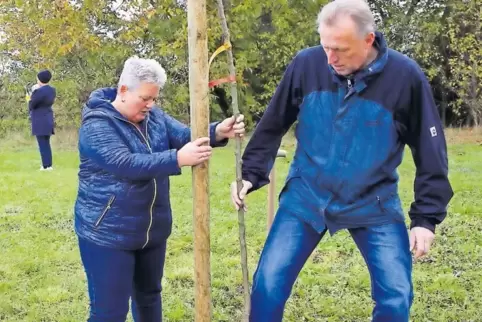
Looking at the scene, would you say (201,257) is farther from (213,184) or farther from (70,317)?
(213,184)

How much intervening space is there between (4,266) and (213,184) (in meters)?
4.28

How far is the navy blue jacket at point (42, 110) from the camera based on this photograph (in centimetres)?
1096

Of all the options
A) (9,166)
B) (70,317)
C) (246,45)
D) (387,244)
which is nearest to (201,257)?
(387,244)

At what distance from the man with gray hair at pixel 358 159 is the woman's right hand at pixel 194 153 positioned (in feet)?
1.01

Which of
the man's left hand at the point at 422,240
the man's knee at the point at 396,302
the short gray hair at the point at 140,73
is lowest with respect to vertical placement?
the man's knee at the point at 396,302

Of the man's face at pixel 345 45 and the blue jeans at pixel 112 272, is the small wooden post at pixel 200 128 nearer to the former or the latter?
the blue jeans at pixel 112 272

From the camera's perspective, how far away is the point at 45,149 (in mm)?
11328

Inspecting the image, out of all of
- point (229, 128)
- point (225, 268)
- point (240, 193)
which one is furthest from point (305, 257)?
point (225, 268)

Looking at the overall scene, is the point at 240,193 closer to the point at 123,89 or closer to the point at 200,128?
the point at 200,128

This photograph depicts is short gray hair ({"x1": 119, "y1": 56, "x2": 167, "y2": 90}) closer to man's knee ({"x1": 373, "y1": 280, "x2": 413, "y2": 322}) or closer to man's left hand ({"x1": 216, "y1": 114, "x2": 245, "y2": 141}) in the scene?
man's left hand ({"x1": 216, "y1": 114, "x2": 245, "y2": 141})

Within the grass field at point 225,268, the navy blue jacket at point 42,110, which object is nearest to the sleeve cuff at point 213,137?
the grass field at point 225,268

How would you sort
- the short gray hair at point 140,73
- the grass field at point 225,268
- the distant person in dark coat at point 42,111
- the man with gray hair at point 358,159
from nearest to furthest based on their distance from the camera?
1. the man with gray hair at point 358,159
2. the short gray hair at point 140,73
3. the grass field at point 225,268
4. the distant person in dark coat at point 42,111

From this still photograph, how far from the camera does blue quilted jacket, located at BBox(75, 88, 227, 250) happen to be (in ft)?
9.93

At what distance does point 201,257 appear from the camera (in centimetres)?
323
